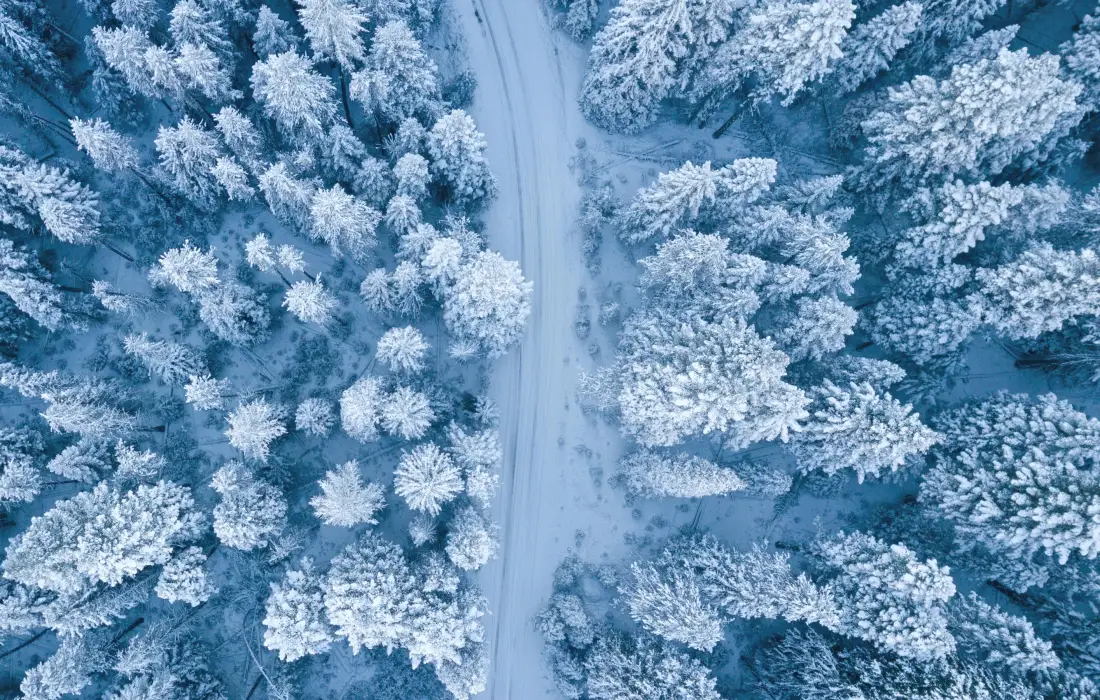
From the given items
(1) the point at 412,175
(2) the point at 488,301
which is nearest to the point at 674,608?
(2) the point at 488,301

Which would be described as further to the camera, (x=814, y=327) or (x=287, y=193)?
(x=287, y=193)

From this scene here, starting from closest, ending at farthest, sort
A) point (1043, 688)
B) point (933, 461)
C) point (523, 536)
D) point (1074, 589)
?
point (1043, 688) < point (1074, 589) < point (933, 461) < point (523, 536)

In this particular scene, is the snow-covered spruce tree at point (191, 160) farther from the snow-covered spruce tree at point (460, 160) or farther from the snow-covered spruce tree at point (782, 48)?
the snow-covered spruce tree at point (782, 48)

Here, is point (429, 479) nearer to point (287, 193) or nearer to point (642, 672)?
point (642, 672)

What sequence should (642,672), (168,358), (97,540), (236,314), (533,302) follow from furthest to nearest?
(533,302)
(236,314)
(168,358)
(642,672)
(97,540)

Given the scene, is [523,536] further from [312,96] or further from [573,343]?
[312,96]

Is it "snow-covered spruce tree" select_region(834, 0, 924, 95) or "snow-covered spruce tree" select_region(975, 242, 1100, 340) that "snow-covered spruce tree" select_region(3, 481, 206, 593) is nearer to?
"snow-covered spruce tree" select_region(975, 242, 1100, 340)

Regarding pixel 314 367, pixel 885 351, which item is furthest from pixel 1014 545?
pixel 314 367
